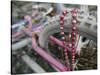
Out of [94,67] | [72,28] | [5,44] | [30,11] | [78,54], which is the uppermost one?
[30,11]

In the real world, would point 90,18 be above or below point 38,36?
above

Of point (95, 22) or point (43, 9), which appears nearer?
point (43, 9)

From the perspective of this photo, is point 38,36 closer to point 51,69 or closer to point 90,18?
point 51,69

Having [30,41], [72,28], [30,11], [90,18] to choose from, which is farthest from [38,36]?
[90,18]

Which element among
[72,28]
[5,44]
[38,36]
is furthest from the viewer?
[72,28]

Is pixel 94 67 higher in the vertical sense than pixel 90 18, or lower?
lower

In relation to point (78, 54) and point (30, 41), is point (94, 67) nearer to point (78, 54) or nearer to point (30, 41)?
point (78, 54)

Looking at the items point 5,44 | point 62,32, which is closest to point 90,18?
point 62,32

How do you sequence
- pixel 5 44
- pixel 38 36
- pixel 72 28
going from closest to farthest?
pixel 5 44 < pixel 38 36 < pixel 72 28

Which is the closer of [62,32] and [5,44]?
[5,44]
